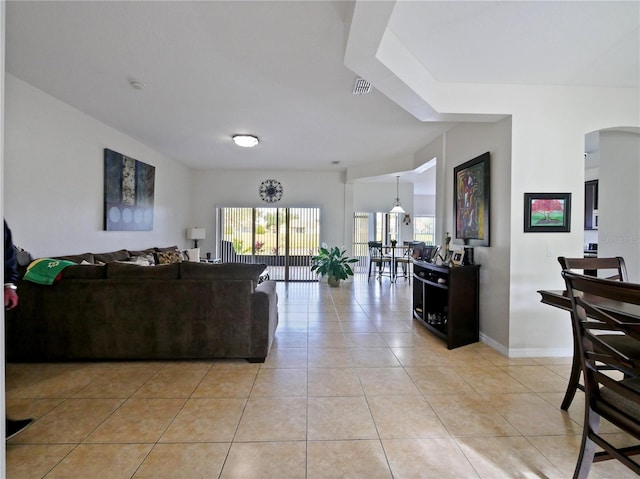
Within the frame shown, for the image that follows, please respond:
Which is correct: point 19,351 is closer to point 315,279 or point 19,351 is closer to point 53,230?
point 53,230

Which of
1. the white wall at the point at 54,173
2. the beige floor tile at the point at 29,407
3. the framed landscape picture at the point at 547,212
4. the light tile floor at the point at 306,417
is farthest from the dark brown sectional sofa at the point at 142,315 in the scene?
the framed landscape picture at the point at 547,212

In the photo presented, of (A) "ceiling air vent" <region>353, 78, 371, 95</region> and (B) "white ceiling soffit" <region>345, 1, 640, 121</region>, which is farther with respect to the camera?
(A) "ceiling air vent" <region>353, 78, 371, 95</region>

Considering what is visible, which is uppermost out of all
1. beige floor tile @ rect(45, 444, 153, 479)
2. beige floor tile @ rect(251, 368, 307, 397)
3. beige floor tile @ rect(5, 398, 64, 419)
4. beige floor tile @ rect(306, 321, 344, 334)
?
beige floor tile @ rect(306, 321, 344, 334)

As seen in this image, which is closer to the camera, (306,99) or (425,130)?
(306,99)

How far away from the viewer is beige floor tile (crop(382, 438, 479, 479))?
5.24 feet

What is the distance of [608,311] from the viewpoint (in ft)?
4.30

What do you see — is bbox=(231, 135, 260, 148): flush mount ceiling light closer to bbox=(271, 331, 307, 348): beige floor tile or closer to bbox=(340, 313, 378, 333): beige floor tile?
bbox=(271, 331, 307, 348): beige floor tile

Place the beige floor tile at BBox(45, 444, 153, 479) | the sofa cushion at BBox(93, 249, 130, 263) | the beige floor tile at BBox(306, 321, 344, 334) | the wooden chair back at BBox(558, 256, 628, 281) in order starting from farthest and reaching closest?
the sofa cushion at BBox(93, 249, 130, 263)
the beige floor tile at BBox(306, 321, 344, 334)
the wooden chair back at BBox(558, 256, 628, 281)
the beige floor tile at BBox(45, 444, 153, 479)

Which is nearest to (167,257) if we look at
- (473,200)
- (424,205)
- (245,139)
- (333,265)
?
(245,139)

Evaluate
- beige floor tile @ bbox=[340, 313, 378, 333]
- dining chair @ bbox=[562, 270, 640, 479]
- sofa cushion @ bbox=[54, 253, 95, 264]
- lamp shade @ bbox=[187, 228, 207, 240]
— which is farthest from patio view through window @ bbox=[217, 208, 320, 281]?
dining chair @ bbox=[562, 270, 640, 479]

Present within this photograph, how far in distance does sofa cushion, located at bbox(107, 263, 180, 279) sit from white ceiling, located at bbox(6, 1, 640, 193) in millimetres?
1801

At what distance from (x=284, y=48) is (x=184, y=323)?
2496 mm

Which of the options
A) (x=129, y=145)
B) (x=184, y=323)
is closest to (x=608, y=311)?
(x=184, y=323)

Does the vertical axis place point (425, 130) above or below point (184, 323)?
above
